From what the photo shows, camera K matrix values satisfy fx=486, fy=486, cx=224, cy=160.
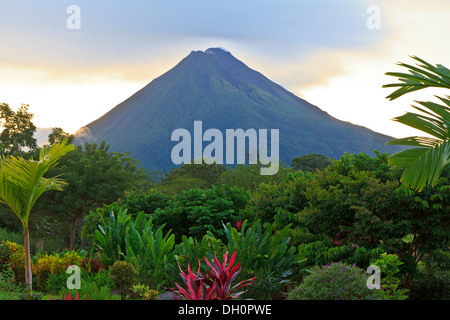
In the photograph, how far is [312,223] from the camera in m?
12.0

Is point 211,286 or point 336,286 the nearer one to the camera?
point 336,286

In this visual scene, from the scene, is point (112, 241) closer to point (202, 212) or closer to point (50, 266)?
point (50, 266)

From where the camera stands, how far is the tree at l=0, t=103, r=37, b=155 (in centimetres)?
4503

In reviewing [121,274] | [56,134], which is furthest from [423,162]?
[56,134]

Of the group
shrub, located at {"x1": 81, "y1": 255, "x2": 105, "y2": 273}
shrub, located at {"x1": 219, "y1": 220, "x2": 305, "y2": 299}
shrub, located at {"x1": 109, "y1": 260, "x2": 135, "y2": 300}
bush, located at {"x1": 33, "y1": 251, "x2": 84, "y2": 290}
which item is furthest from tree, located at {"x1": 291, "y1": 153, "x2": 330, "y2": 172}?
shrub, located at {"x1": 109, "y1": 260, "x2": 135, "y2": 300}

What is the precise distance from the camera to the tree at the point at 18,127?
148 ft

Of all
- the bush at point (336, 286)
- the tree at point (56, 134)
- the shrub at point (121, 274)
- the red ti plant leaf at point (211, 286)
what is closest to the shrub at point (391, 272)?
the bush at point (336, 286)

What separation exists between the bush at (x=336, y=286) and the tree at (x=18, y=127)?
41480 millimetres

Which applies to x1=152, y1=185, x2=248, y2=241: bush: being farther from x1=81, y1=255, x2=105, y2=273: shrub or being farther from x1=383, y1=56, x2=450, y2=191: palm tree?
x1=383, y1=56, x2=450, y2=191: palm tree

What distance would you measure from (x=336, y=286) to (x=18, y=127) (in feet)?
144

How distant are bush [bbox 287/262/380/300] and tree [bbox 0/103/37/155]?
41480 millimetres

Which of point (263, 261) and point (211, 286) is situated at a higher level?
point (263, 261)

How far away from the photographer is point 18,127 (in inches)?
1802
